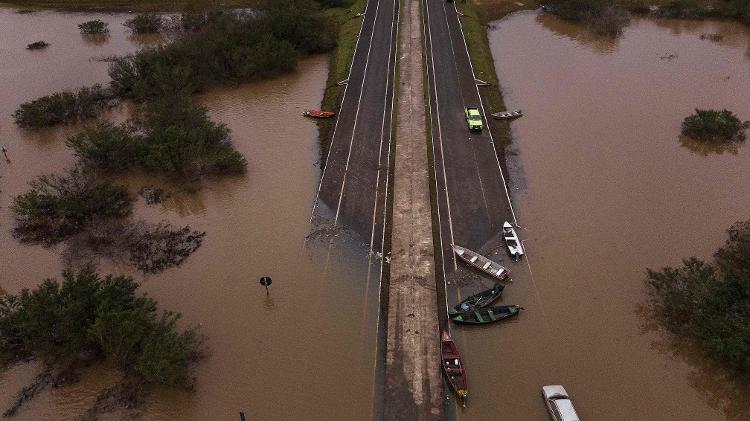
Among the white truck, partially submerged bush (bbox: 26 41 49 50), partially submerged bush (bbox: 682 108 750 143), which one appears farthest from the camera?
partially submerged bush (bbox: 26 41 49 50)

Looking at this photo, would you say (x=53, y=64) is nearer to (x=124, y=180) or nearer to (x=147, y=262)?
(x=124, y=180)

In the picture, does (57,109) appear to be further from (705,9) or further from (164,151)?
(705,9)

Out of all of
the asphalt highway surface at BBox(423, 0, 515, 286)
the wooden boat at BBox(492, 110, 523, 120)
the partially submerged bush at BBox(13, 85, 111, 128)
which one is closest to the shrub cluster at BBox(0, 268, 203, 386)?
the asphalt highway surface at BBox(423, 0, 515, 286)

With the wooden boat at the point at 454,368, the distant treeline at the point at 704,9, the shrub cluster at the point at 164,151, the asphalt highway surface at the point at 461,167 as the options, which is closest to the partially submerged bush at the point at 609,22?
the distant treeline at the point at 704,9

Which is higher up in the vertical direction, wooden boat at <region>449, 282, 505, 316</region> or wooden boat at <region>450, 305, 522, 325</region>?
wooden boat at <region>449, 282, 505, 316</region>

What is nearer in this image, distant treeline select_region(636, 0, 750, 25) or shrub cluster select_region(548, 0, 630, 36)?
shrub cluster select_region(548, 0, 630, 36)

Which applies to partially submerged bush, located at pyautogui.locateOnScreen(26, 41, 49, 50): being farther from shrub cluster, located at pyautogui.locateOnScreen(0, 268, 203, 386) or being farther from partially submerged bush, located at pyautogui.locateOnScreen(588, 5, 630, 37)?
partially submerged bush, located at pyautogui.locateOnScreen(588, 5, 630, 37)

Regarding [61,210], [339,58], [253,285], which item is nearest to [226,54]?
[339,58]
